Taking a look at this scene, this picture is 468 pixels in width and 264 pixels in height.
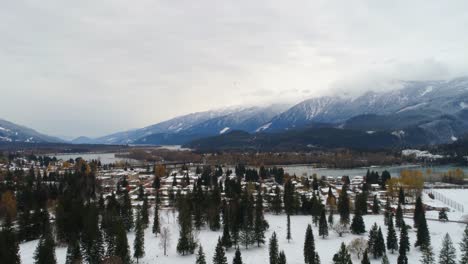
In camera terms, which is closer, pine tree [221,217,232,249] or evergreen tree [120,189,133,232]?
pine tree [221,217,232,249]

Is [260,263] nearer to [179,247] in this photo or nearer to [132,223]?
[179,247]

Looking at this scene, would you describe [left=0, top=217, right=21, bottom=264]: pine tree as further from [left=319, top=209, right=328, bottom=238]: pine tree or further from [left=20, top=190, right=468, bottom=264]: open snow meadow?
[left=319, top=209, right=328, bottom=238]: pine tree

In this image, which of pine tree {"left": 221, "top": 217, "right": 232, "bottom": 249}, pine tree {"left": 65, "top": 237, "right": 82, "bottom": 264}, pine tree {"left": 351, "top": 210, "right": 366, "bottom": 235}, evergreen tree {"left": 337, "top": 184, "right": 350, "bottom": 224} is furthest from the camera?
evergreen tree {"left": 337, "top": 184, "right": 350, "bottom": 224}

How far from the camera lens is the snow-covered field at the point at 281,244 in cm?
5438

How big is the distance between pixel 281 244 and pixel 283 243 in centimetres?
69

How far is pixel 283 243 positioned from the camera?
6197 centimetres

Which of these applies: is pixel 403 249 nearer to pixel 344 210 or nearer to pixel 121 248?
pixel 344 210

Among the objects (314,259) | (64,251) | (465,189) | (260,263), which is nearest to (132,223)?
(64,251)

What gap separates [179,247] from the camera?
55844mm

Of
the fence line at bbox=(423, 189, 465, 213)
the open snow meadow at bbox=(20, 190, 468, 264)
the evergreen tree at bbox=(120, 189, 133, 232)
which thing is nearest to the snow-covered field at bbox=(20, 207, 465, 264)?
the open snow meadow at bbox=(20, 190, 468, 264)

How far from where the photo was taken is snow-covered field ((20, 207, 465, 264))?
178 ft

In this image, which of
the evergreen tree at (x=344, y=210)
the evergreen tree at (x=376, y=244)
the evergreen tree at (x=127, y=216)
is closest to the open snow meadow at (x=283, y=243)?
the evergreen tree at (x=376, y=244)

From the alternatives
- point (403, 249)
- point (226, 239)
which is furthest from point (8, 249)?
point (403, 249)

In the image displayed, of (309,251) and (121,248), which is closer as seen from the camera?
(121,248)
